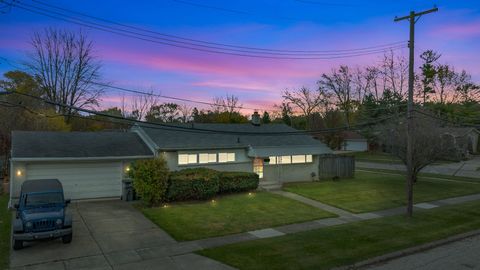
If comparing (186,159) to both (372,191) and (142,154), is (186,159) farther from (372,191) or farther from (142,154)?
(372,191)

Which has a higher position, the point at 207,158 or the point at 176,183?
the point at 207,158

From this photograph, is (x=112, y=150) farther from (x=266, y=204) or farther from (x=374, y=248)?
(x=374, y=248)

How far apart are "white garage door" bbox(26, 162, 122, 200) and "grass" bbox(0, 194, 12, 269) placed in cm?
208

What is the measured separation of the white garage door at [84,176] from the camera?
19.2 metres

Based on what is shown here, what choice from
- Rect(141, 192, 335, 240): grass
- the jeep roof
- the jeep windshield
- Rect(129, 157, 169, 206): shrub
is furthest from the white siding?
the jeep windshield

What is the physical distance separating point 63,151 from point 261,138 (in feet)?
44.5

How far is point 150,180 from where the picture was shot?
59.9 feet

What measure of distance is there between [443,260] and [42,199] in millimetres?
13604

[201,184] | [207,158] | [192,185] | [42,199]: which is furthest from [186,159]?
[42,199]

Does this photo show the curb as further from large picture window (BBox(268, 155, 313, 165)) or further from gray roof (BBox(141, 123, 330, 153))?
large picture window (BBox(268, 155, 313, 165))

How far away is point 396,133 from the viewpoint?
1051 inches

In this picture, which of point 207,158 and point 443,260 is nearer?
point 443,260

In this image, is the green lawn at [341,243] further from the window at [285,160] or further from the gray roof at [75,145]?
the gray roof at [75,145]

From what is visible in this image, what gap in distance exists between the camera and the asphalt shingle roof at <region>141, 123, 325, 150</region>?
23.0 meters
